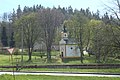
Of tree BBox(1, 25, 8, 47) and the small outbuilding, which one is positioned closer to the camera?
the small outbuilding

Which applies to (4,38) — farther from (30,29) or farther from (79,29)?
(79,29)

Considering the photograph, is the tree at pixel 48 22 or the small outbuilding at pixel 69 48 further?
the small outbuilding at pixel 69 48

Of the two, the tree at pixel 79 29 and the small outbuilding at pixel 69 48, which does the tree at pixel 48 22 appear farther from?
the small outbuilding at pixel 69 48

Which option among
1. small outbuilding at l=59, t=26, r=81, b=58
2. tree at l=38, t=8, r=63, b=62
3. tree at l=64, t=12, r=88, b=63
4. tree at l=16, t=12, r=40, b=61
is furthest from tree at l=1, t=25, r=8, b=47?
tree at l=64, t=12, r=88, b=63

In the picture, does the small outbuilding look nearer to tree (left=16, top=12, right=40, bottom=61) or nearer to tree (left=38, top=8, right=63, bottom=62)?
tree (left=38, top=8, right=63, bottom=62)

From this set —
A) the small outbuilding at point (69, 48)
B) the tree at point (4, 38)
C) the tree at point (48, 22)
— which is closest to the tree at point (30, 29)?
the tree at point (48, 22)

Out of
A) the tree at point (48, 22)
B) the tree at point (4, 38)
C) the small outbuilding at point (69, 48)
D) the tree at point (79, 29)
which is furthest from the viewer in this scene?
the tree at point (4, 38)

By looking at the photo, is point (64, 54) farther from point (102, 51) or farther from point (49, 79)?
point (49, 79)

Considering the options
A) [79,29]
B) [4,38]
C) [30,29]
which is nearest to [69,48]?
[79,29]

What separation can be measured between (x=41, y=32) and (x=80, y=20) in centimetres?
1037

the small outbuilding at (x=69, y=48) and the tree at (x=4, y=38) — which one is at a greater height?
the tree at (x=4, y=38)

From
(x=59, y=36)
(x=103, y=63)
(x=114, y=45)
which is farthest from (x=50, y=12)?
(x=114, y=45)

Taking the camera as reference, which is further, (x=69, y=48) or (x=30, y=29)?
(x=69, y=48)

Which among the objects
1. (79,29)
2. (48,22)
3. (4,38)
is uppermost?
(48,22)
